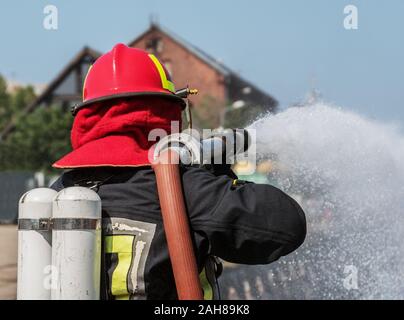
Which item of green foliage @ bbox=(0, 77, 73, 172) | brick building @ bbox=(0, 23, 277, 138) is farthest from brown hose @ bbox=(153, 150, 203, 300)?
brick building @ bbox=(0, 23, 277, 138)

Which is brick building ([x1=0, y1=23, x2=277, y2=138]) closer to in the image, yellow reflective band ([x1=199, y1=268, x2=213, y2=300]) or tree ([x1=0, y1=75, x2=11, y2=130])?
tree ([x1=0, y1=75, x2=11, y2=130])

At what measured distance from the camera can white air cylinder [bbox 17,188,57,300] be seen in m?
2.12

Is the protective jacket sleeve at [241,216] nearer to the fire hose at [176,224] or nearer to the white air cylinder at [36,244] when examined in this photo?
the fire hose at [176,224]

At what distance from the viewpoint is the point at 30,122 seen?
35281mm

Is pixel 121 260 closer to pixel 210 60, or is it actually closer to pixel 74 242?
pixel 74 242

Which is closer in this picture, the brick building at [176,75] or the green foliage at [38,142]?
the green foliage at [38,142]

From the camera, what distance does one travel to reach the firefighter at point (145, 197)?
215 cm

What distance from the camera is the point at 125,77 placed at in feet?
7.82

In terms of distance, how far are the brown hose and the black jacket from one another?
73 mm

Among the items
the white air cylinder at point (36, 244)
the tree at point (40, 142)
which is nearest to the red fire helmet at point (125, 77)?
the white air cylinder at point (36, 244)

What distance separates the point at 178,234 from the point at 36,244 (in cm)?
44

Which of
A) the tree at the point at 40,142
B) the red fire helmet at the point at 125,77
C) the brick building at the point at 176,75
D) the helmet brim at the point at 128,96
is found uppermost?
the brick building at the point at 176,75

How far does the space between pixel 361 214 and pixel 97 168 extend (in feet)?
10.2
